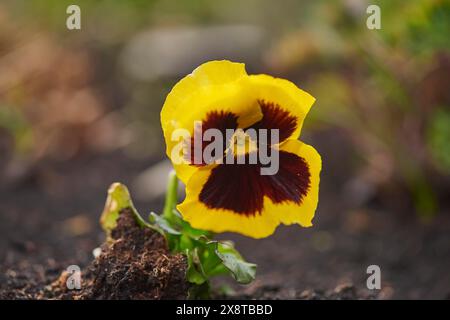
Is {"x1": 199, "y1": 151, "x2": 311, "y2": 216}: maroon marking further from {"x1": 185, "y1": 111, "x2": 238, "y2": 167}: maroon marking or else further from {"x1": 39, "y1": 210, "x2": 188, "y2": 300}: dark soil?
{"x1": 39, "y1": 210, "x2": 188, "y2": 300}: dark soil

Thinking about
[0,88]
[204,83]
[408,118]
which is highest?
[0,88]

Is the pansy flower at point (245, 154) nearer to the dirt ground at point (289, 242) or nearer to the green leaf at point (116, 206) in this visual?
the green leaf at point (116, 206)

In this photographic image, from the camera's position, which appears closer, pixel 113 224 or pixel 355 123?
pixel 113 224

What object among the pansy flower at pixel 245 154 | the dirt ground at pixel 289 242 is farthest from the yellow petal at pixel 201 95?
the dirt ground at pixel 289 242

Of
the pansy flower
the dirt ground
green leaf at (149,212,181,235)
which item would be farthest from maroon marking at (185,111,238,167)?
the dirt ground

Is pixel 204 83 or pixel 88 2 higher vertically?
pixel 88 2

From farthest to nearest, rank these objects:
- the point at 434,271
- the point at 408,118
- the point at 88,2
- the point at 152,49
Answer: the point at 88,2, the point at 152,49, the point at 408,118, the point at 434,271
